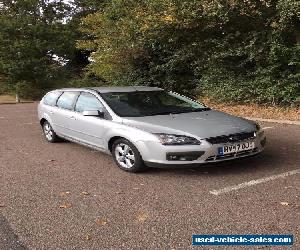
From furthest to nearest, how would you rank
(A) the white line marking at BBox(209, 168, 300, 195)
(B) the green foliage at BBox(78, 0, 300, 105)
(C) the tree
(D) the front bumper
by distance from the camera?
(C) the tree → (B) the green foliage at BBox(78, 0, 300, 105) → (D) the front bumper → (A) the white line marking at BBox(209, 168, 300, 195)

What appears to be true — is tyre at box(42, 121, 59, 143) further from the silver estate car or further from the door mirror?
the door mirror

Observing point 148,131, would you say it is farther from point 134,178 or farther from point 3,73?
point 3,73

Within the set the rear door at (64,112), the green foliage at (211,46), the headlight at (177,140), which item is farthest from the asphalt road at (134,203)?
the green foliage at (211,46)

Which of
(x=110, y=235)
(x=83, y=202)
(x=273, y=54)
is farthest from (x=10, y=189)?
(x=273, y=54)

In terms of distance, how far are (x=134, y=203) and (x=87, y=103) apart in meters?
2.93

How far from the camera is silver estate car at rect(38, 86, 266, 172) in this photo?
18.2ft

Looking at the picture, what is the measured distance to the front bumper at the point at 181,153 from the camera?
5.47m

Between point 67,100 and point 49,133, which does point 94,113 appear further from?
point 49,133

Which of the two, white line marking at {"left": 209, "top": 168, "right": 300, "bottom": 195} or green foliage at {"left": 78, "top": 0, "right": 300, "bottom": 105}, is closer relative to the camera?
white line marking at {"left": 209, "top": 168, "right": 300, "bottom": 195}

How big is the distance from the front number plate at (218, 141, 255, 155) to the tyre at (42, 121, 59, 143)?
4.17 meters

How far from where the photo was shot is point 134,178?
578 cm

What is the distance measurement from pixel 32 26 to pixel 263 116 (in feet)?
63.3

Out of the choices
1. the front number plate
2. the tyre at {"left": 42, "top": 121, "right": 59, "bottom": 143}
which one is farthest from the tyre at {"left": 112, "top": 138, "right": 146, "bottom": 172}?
the tyre at {"left": 42, "top": 121, "right": 59, "bottom": 143}

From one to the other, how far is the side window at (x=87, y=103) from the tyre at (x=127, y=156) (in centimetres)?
89
